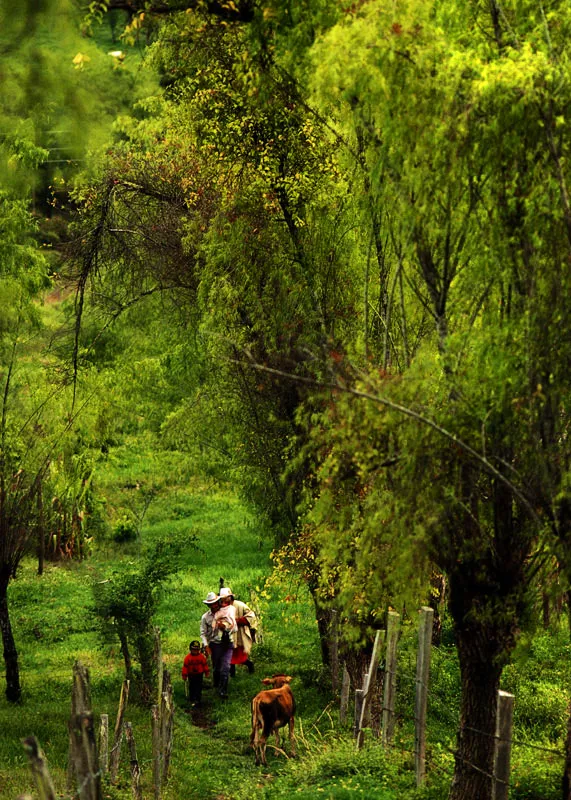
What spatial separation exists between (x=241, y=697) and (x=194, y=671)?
1.12 m

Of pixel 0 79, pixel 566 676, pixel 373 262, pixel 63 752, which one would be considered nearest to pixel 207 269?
pixel 373 262

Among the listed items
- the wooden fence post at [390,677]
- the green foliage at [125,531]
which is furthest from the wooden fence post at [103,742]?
the green foliage at [125,531]

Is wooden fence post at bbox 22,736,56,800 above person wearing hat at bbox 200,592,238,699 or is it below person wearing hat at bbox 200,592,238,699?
above

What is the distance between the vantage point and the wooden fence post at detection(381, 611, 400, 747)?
1172 cm

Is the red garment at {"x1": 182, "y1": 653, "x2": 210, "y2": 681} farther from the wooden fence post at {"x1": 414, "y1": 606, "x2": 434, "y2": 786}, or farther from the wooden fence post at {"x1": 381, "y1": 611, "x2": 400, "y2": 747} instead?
the wooden fence post at {"x1": 414, "y1": 606, "x2": 434, "y2": 786}

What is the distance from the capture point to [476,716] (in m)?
9.73

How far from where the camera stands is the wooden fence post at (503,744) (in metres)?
8.16

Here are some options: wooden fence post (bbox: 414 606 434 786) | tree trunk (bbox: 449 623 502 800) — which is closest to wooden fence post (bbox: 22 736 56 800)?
tree trunk (bbox: 449 623 502 800)

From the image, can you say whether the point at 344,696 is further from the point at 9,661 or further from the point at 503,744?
the point at 503,744

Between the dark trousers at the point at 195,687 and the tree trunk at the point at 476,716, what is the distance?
7456 millimetres

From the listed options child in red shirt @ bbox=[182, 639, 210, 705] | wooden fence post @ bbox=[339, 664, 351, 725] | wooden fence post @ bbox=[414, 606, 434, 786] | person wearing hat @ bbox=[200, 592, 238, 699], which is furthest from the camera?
person wearing hat @ bbox=[200, 592, 238, 699]

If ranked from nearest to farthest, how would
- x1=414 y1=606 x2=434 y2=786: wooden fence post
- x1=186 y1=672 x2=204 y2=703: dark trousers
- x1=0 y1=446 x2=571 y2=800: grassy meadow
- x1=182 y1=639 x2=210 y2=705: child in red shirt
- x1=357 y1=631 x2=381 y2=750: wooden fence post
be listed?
1. x1=414 y1=606 x2=434 y2=786: wooden fence post
2. x1=0 y1=446 x2=571 y2=800: grassy meadow
3. x1=357 y1=631 x2=381 y2=750: wooden fence post
4. x1=182 y1=639 x2=210 y2=705: child in red shirt
5. x1=186 y1=672 x2=204 y2=703: dark trousers

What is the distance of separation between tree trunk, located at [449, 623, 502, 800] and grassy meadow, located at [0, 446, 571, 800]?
1.03ft

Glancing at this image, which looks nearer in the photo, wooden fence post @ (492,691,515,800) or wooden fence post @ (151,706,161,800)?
wooden fence post @ (492,691,515,800)
